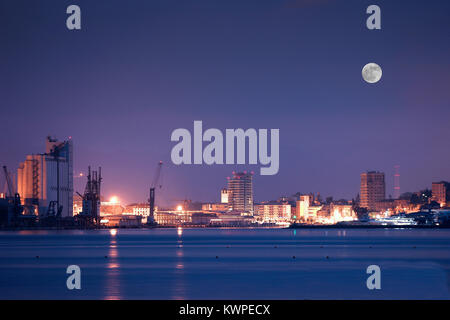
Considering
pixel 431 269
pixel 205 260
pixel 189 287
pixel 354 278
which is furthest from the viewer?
pixel 205 260

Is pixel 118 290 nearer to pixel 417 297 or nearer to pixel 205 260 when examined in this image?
pixel 417 297

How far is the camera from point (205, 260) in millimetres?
78000

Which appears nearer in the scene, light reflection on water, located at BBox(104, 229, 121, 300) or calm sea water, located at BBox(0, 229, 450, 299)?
light reflection on water, located at BBox(104, 229, 121, 300)

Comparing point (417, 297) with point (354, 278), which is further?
point (354, 278)

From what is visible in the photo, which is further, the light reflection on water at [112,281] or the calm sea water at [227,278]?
the calm sea water at [227,278]

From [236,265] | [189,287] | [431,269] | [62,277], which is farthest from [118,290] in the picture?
[431,269]

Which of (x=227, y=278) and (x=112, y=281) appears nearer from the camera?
(x=112, y=281)

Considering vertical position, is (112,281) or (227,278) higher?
(112,281)
